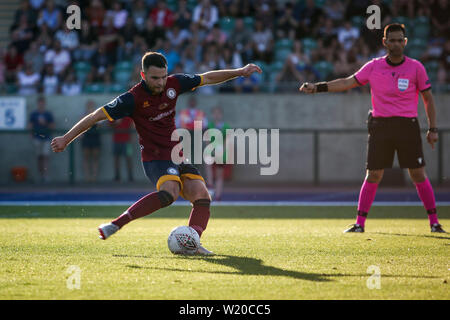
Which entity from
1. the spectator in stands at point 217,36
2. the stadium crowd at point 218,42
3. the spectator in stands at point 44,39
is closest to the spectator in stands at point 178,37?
the stadium crowd at point 218,42

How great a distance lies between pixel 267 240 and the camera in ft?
26.8

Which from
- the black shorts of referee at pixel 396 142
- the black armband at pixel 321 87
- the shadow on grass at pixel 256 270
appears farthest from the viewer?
the black shorts of referee at pixel 396 142

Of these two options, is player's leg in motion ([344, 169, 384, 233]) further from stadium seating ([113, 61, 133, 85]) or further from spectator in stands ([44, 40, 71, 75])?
spectator in stands ([44, 40, 71, 75])

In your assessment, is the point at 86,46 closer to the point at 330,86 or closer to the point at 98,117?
the point at 330,86

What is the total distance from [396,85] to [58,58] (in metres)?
12.9

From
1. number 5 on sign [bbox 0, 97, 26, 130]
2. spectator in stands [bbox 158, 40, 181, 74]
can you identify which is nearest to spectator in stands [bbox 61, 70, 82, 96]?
number 5 on sign [bbox 0, 97, 26, 130]

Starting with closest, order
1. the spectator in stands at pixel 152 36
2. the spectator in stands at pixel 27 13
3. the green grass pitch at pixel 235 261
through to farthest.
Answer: the green grass pitch at pixel 235 261 → the spectator in stands at pixel 152 36 → the spectator in stands at pixel 27 13

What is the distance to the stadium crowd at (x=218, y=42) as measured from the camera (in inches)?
734

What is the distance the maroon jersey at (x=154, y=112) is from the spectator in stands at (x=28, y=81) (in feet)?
41.5

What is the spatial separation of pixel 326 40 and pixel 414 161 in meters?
10.9

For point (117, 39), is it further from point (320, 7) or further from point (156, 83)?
point (156, 83)

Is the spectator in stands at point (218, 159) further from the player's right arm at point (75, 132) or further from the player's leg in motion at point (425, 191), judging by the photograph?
the player's right arm at point (75, 132)

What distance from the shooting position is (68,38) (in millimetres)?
19844

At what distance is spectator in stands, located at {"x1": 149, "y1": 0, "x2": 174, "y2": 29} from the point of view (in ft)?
66.1
